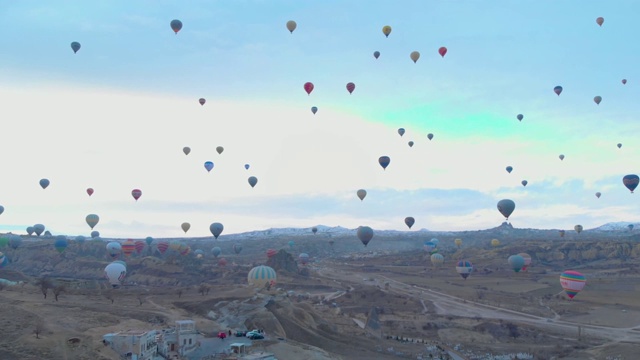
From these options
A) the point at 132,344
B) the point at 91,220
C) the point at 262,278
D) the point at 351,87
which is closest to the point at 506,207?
the point at 351,87

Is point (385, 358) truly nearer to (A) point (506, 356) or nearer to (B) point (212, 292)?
(A) point (506, 356)

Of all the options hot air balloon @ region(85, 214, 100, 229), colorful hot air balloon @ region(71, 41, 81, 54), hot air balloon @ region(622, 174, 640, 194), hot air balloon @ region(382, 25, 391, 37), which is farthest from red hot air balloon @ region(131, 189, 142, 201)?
hot air balloon @ region(622, 174, 640, 194)

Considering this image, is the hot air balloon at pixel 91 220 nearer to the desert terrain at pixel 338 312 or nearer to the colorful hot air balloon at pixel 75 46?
the desert terrain at pixel 338 312

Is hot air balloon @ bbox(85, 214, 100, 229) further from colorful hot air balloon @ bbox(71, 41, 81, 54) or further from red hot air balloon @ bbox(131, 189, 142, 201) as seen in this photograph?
colorful hot air balloon @ bbox(71, 41, 81, 54)

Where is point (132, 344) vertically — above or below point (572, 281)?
below

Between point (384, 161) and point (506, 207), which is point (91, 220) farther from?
point (506, 207)

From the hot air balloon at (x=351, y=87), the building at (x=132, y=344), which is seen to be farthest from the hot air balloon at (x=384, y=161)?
the building at (x=132, y=344)
